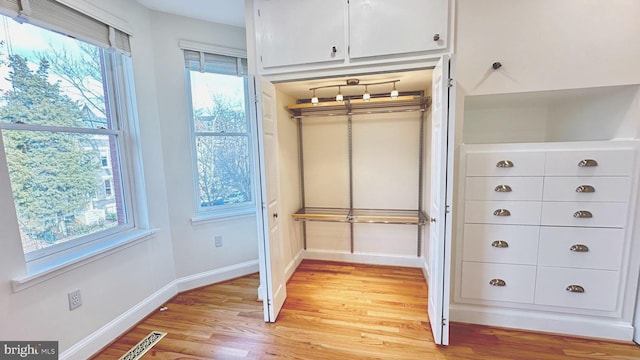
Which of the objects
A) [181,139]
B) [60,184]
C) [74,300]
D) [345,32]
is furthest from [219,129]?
[74,300]

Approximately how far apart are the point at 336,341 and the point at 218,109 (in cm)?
241

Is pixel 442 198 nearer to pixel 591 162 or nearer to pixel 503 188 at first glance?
pixel 503 188

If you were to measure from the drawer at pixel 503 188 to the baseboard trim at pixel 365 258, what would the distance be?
1.36 m

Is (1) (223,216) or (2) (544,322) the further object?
(1) (223,216)

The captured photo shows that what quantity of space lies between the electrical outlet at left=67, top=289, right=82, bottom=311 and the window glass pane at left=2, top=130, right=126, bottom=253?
36 cm

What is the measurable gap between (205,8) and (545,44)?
2.63 m

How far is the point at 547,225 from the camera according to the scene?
1836 millimetres

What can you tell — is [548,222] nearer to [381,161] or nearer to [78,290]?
[381,161]

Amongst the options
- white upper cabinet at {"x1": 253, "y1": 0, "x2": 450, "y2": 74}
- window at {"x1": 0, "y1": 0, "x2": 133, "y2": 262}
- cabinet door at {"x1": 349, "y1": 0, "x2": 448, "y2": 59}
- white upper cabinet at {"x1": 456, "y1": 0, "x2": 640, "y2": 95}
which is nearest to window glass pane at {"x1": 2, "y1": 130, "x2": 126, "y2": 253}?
window at {"x1": 0, "y1": 0, "x2": 133, "y2": 262}

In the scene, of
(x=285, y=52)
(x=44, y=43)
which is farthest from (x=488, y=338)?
(x=44, y=43)

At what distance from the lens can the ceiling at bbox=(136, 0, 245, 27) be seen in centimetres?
217

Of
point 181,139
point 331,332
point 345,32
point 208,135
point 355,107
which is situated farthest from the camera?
point 355,107

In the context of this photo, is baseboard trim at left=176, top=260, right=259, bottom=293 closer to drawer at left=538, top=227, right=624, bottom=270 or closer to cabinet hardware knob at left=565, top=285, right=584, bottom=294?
drawer at left=538, top=227, right=624, bottom=270

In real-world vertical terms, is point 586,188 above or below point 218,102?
below
